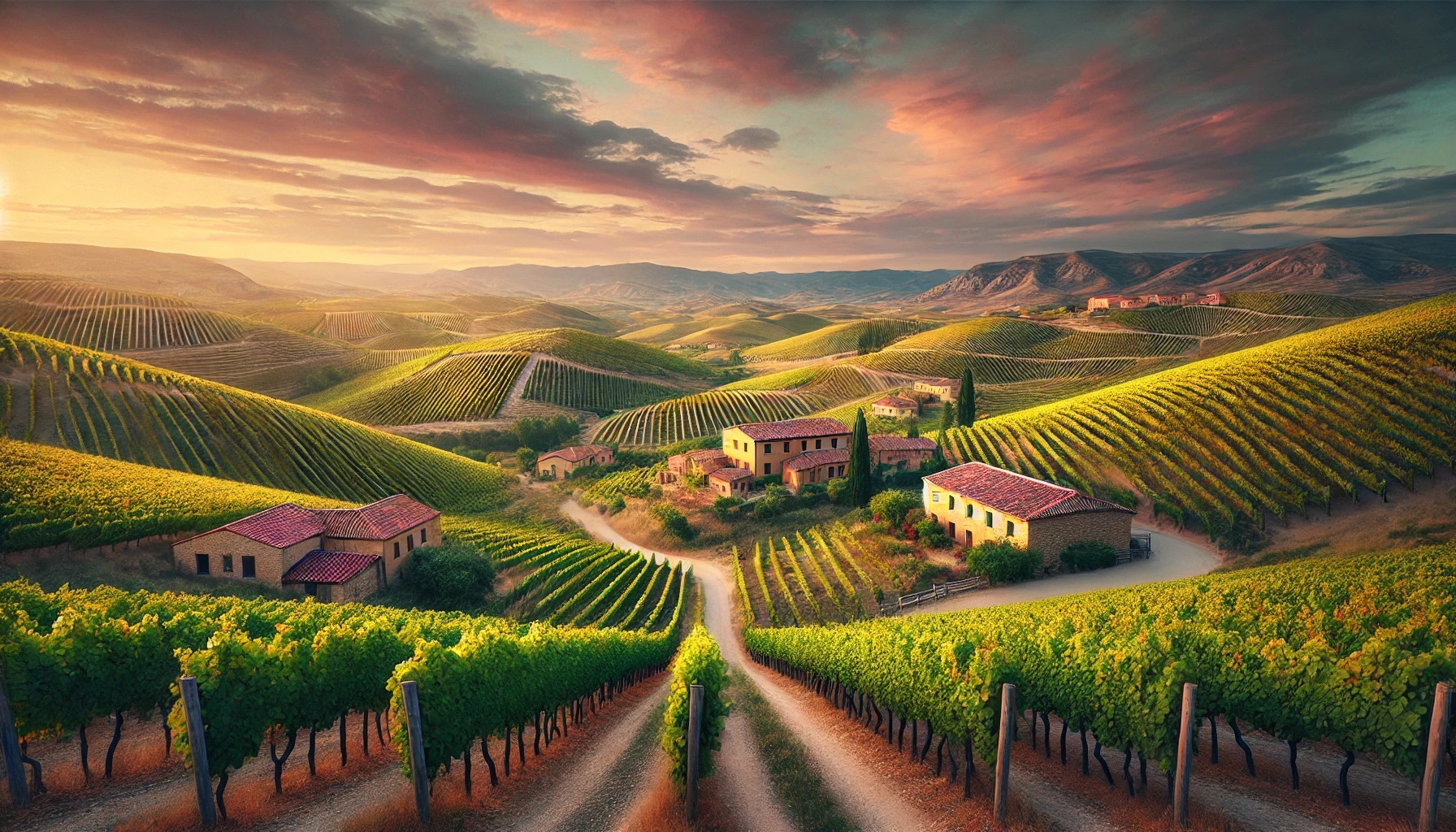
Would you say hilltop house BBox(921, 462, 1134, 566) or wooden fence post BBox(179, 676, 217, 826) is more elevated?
wooden fence post BBox(179, 676, 217, 826)

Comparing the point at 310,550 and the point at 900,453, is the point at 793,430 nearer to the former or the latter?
the point at 900,453

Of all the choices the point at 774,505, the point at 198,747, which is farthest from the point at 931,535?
the point at 198,747

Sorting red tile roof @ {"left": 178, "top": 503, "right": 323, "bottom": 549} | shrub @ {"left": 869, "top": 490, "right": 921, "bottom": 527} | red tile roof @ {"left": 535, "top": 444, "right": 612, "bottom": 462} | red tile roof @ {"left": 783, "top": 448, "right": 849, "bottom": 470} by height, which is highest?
red tile roof @ {"left": 178, "top": 503, "right": 323, "bottom": 549}

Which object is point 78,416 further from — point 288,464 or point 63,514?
point 63,514

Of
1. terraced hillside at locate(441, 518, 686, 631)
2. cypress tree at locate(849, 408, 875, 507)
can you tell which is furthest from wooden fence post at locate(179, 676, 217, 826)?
cypress tree at locate(849, 408, 875, 507)

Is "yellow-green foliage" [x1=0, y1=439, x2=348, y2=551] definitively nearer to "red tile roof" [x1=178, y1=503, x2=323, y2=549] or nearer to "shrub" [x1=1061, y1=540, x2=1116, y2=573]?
"red tile roof" [x1=178, y1=503, x2=323, y2=549]
